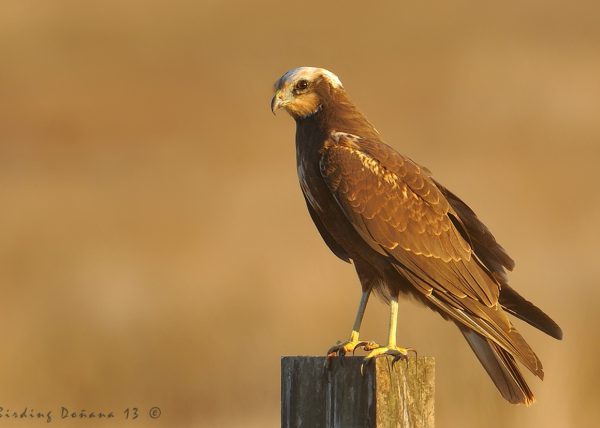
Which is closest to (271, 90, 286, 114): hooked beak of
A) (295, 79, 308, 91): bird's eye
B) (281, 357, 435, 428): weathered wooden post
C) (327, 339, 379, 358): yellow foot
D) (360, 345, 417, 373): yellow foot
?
(295, 79, 308, 91): bird's eye

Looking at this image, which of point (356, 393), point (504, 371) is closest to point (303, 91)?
point (504, 371)

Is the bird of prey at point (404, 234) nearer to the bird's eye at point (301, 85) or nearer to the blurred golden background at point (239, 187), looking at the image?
the bird's eye at point (301, 85)

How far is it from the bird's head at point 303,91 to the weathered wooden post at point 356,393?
2.49 m

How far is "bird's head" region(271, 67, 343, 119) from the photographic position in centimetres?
834

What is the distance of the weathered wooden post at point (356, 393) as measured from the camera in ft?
19.0

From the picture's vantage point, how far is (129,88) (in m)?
27.8

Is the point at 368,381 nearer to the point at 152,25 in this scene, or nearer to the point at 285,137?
the point at 285,137

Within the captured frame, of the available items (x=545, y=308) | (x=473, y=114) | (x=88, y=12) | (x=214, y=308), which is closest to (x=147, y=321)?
(x=214, y=308)

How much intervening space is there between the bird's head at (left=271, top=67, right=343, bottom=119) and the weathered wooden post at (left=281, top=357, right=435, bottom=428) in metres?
2.49

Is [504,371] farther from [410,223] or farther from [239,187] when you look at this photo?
[239,187]

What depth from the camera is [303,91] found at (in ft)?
27.6

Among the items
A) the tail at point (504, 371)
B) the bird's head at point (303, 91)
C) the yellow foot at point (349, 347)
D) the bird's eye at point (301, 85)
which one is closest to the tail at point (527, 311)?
the tail at point (504, 371)

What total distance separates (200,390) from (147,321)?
1573 mm

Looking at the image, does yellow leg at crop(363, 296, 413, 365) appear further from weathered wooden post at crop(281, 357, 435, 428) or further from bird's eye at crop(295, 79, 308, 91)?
bird's eye at crop(295, 79, 308, 91)
